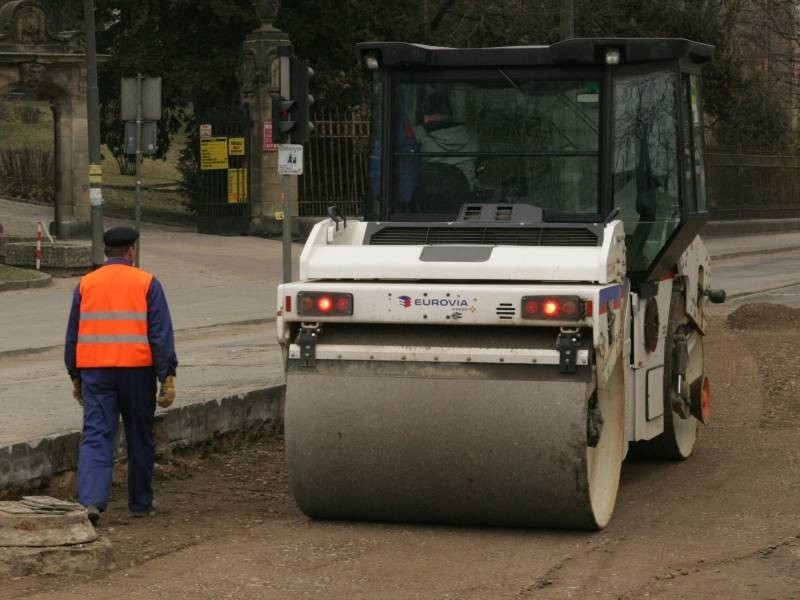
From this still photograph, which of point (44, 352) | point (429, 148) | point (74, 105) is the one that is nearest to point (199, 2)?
point (74, 105)

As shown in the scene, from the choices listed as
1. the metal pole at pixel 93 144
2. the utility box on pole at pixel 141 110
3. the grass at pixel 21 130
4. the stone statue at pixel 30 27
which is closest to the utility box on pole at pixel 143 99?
the utility box on pole at pixel 141 110

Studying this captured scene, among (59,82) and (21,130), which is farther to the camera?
(21,130)

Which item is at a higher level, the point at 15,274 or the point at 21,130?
the point at 21,130

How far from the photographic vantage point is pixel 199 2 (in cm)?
3728

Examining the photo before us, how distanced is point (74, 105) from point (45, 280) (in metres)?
6.79

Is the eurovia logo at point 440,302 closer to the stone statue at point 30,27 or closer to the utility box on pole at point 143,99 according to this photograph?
the utility box on pole at point 143,99

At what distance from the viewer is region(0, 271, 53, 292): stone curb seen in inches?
1001

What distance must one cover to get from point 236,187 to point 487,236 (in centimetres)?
2720

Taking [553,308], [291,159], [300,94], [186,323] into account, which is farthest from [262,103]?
[553,308]

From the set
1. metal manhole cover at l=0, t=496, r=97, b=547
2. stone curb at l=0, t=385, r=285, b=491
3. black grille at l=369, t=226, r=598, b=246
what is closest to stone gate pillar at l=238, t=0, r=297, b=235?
stone curb at l=0, t=385, r=285, b=491

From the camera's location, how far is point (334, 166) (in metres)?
36.7

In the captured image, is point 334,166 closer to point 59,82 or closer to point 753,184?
point 59,82

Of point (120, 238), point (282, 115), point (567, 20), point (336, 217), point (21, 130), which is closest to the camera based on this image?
point (120, 238)

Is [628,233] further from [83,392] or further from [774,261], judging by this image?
[774,261]
